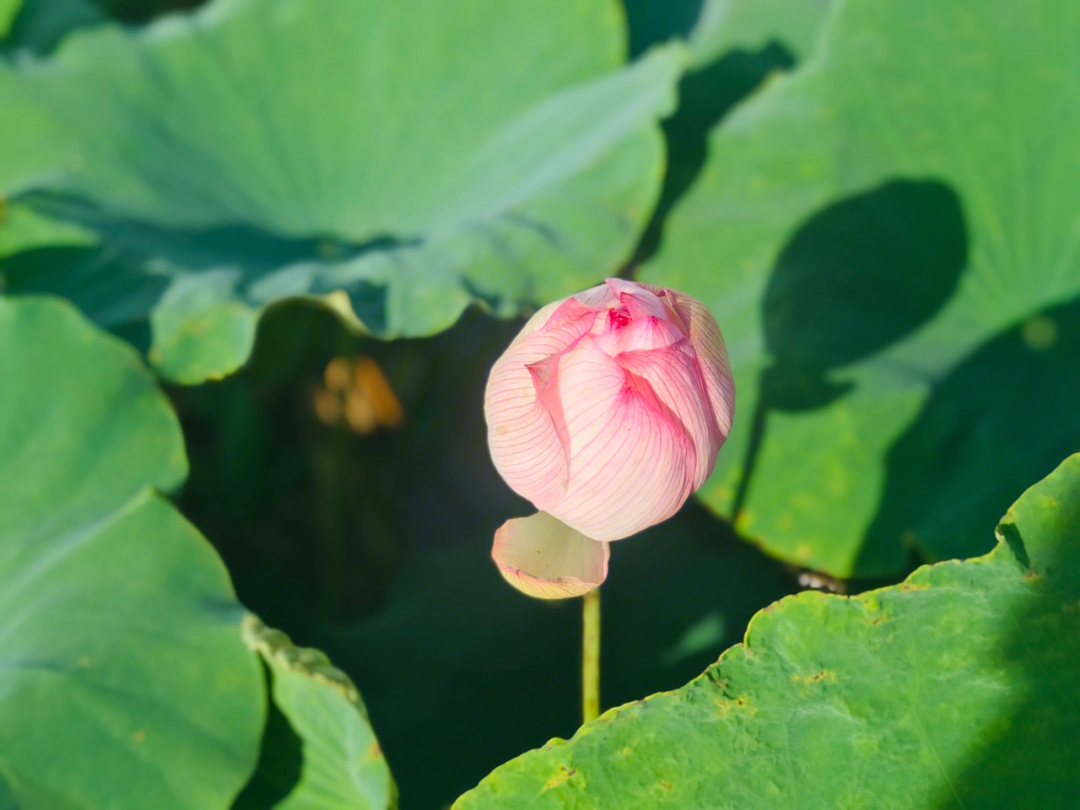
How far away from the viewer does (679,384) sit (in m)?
0.54

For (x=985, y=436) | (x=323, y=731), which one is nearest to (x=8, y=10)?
(x=323, y=731)

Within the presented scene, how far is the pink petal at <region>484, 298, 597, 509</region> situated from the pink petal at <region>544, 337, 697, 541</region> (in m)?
0.01

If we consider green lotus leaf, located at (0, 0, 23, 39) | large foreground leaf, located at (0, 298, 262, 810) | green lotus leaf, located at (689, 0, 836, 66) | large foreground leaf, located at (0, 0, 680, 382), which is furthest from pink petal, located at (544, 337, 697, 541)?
green lotus leaf, located at (0, 0, 23, 39)

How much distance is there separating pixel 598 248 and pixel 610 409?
53cm

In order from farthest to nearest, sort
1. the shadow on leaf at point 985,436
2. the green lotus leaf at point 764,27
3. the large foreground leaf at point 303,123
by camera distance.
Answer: the green lotus leaf at point 764,27 → the large foreground leaf at point 303,123 → the shadow on leaf at point 985,436

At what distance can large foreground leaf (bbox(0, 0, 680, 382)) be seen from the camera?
46.7 inches

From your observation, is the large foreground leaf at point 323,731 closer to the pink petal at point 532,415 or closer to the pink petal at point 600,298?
the pink petal at point 532,415

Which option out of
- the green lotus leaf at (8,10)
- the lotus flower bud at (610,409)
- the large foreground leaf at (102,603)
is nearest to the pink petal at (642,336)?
the lotus flower bud at (610,409)

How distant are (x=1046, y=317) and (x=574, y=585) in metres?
0.79

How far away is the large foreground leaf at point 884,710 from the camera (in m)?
0.60

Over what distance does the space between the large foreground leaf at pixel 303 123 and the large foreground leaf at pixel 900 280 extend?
0.24 meters

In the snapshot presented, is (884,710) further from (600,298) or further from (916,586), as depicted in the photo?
(600,298)

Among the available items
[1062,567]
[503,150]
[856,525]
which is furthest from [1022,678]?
[503,150]

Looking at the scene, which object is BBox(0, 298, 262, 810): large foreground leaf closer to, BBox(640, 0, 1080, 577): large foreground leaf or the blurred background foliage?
the blurred background foliage
